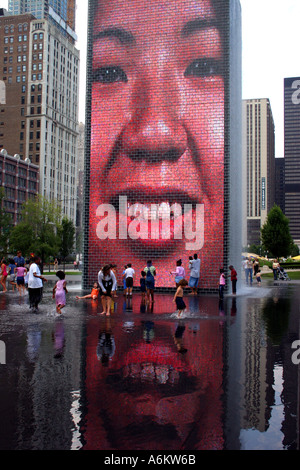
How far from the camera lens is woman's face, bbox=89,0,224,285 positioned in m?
24.0

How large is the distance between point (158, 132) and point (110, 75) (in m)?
4.46

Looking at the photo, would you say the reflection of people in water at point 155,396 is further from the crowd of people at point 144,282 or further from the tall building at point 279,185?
the tall building at point 279,185

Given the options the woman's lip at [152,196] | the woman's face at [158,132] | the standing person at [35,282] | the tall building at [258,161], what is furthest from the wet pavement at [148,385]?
the tall building at [258,161]

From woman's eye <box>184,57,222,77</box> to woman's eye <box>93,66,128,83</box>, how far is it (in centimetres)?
355

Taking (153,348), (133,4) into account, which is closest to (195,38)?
(133,4)

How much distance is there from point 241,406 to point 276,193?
18490cm

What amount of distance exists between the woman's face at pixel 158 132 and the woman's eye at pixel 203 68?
0.17ft

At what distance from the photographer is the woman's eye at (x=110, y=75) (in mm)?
25594

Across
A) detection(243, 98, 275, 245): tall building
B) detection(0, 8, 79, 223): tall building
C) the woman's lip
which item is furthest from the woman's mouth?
detection(243, 98, 275, 245): tall building

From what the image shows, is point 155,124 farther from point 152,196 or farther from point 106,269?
point 106,269

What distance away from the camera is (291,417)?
5430 millimetres

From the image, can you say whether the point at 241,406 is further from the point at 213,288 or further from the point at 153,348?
the point at 213,288

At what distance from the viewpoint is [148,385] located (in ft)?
21.7

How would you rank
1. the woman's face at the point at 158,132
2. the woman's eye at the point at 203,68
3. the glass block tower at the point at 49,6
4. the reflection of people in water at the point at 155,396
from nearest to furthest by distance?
the reflection of people in water at the point at 155,396 → the woman's face at the point at 158,132 → the woman's eye at the point at 203,68 → the glass block tower at the point at 49,6
